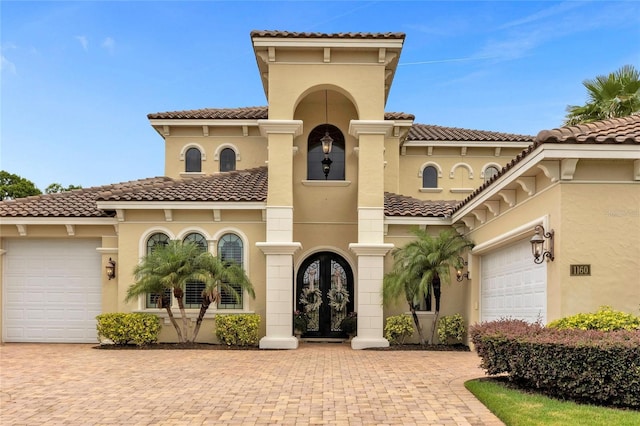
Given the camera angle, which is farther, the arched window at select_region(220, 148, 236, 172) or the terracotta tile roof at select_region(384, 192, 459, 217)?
the arched window at select_region(220, 148, 236, 172)

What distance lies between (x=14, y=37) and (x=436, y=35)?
13.8 meters

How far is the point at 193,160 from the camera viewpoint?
23.6 meters

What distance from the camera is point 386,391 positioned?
34.7ft

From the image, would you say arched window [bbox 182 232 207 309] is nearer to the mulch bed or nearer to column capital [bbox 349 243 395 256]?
the mulch bed

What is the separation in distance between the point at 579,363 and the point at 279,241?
1076cm

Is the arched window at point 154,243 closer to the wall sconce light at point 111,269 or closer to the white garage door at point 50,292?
the wall sconce light at point 111,269

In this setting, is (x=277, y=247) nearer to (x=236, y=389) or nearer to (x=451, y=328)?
(x=451, y=328)

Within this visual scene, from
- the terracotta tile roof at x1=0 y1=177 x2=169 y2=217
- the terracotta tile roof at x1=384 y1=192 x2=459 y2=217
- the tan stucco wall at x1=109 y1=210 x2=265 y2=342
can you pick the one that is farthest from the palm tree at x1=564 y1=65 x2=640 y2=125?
the terracotta tile roof at x1=0 y1=177 x2=169 y2=217

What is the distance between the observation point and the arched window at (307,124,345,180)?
21.0m

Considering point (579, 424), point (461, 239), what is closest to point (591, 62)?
point (461, 239)

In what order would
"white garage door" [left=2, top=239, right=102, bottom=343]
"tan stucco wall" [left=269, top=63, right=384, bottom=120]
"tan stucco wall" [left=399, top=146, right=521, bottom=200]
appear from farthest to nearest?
"tan stucco wall" [left=399, top=146, right=521, bottom=200] → "white garage door" [left=2, top=239, right=102, bottom=343] → "tan stucco wall" [left=269, top=63, right=384, bottom=120]

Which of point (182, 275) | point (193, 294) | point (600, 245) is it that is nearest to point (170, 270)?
point (182, 275)

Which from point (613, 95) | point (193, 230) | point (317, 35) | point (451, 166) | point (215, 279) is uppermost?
point (317, 35)

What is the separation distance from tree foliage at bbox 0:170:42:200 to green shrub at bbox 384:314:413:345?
33844 millimetres
